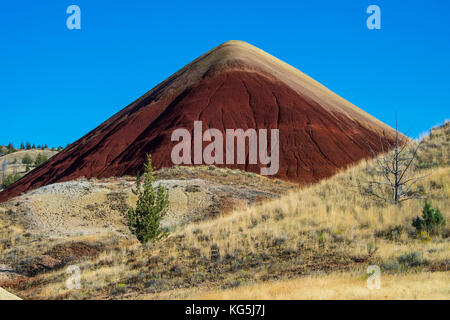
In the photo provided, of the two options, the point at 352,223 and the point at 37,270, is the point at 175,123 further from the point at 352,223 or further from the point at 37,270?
the point at 352,223

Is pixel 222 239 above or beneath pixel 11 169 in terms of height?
beneath

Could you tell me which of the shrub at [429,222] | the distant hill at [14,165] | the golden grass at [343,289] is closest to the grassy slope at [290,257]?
the golden grass at [343,289]

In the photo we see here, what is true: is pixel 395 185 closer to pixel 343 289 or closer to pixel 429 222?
pixel 429 222

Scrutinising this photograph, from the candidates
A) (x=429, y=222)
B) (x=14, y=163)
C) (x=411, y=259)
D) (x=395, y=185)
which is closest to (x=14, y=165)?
(x=14, y=163)

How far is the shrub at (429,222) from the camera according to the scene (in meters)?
11.7

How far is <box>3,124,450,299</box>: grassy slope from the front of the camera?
28.7 ft

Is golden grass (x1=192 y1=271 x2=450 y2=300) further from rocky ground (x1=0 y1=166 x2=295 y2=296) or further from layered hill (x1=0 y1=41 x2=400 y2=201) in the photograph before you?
layered hill (x1=0 y1=41 x2=400 y2=201)

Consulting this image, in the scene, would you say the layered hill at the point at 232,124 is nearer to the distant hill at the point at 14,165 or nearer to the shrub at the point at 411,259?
the shrub at the point at 411,259

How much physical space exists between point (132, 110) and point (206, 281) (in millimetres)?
54363

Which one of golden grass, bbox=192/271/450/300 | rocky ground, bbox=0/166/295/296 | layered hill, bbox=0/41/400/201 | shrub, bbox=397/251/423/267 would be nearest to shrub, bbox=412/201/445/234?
shrub, bbox=397/251/423/267

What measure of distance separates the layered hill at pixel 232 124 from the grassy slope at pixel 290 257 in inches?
1084

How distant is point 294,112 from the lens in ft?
171

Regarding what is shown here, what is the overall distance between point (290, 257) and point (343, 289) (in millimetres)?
3489
